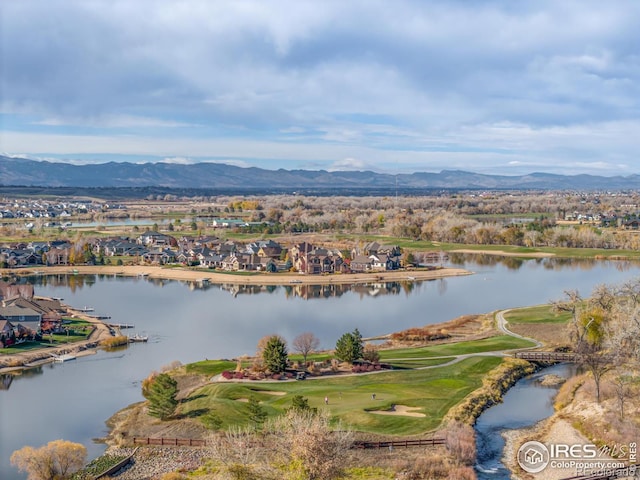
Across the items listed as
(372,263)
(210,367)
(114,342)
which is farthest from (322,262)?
(210,367)

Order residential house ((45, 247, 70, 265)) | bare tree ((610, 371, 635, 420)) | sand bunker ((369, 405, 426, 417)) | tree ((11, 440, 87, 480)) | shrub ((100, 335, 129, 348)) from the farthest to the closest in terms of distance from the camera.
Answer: residential house ((45, 247, 70, 265)) < shrub ((100, 335, 129, 348)) < sand bunker ((369, 405, 426, 417)) < bare tree ((610, 371, 635, 420)) < tree ((11, 440, 87, 480))

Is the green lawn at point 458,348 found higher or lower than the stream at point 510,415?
higher

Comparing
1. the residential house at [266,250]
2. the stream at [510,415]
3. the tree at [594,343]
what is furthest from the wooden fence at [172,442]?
the residential house at [266,250]

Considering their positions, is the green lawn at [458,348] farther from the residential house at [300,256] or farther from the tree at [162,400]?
the residential house at [300,256]

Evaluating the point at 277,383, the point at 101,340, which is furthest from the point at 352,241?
the point at 277,383

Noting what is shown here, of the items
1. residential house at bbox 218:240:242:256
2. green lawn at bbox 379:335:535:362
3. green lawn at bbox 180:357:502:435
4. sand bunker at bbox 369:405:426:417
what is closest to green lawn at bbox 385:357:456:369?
green lawn at bbox 379:335:535:362

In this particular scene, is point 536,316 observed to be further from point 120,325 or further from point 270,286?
point 120,325

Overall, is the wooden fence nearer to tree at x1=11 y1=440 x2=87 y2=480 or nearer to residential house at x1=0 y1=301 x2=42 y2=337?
tree at x1=11 y1=440 x2=87 y2=480
